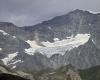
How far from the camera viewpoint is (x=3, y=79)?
27391mm

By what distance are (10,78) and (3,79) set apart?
2.36 feet

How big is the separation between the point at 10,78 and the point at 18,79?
0.57 meters

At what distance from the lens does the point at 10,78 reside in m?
28.0

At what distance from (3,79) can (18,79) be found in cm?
120

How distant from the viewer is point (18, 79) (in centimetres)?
2808
